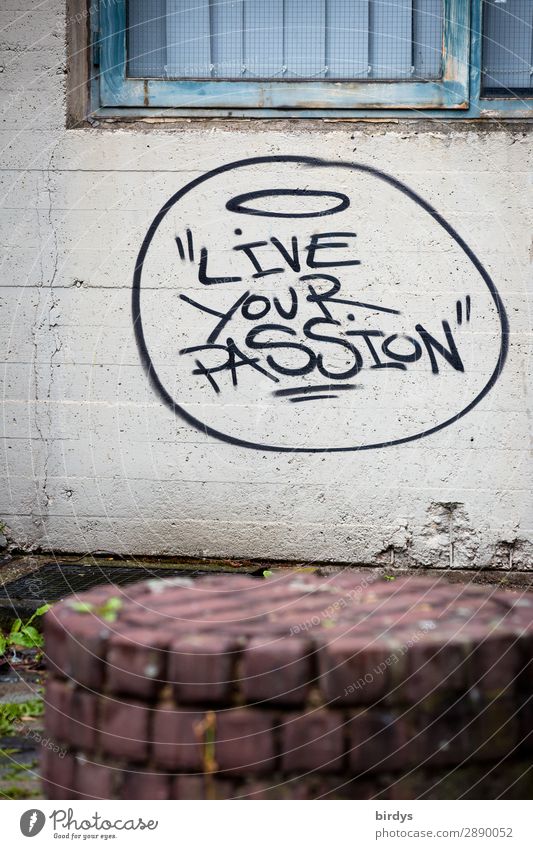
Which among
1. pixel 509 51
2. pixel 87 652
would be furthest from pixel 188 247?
pixel 87 652

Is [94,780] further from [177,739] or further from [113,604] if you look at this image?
[113,604]

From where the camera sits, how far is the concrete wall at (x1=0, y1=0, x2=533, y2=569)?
161 inches

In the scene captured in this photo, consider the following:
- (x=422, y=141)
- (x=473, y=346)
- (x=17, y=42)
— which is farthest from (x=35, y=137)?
(x=473, y=346)

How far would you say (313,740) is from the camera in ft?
5.66

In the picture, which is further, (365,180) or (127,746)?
(365,180)

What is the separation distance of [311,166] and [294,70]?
457mm

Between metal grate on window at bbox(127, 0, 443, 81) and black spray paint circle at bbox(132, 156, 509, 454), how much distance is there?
0.41 metres

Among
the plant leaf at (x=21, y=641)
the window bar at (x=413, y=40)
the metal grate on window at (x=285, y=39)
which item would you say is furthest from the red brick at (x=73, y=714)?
the window bar at (x=413, y=40)

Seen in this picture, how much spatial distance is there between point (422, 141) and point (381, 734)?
2973mm

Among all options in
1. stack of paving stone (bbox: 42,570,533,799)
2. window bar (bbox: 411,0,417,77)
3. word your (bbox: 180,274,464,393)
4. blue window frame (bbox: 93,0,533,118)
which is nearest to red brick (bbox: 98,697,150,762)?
stack of paving stone (bbox: 42,570,533,799)

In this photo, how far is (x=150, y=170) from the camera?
4168 mm

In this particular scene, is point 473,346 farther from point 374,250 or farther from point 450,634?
point 450,634

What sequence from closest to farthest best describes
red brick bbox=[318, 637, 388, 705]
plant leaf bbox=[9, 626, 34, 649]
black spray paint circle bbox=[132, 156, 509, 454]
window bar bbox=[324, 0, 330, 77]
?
1. red brick bbox=[318, 637, 388, 705]
2. plant leaf bbox=[9, 626, 34, 649]
3. black spray paint circle bbox=[132, 156, 509, 454]
4. window bar bbox=[324, 0, 330, 77]
